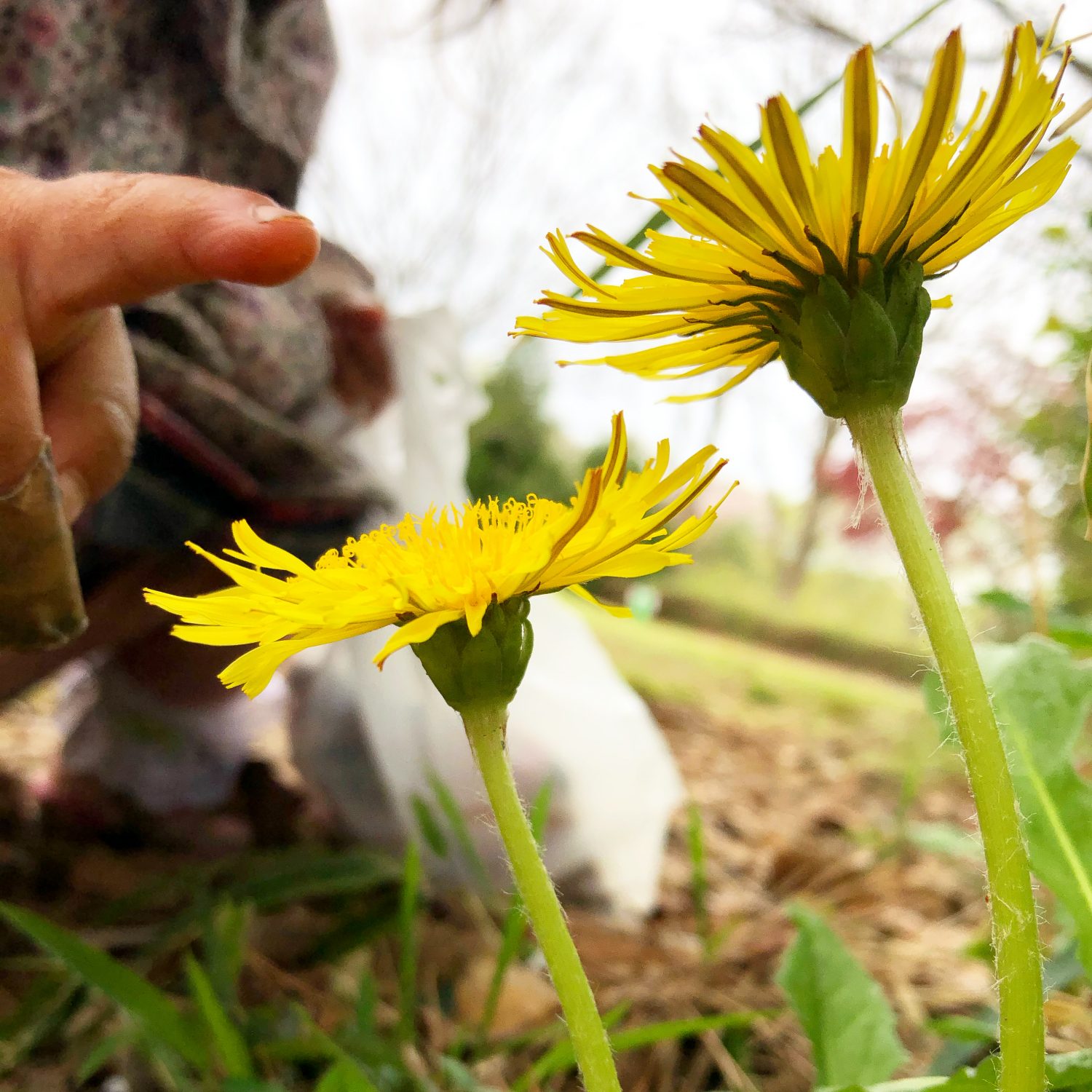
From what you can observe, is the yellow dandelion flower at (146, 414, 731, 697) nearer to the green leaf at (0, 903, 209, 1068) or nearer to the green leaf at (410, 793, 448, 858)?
the green leaf at (0, 903, 209, 1068)

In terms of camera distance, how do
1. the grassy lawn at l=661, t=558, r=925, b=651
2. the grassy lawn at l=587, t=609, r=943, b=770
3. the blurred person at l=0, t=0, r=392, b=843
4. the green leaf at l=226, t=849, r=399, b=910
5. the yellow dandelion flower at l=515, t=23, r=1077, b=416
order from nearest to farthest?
1. the yellow dandelion flower at l=515, t=23, r=1077, b=416
2. the blurred person at l=0, t=0, r=392, b=843
3. the green leaf at l=226, t=849, r=399, b=910
4. the grassy lawn at l=587, t=609, r=943, b=770
5. the grassy lawn at l=661, t=558, r=925, b=651

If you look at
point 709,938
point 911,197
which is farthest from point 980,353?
point 911,197

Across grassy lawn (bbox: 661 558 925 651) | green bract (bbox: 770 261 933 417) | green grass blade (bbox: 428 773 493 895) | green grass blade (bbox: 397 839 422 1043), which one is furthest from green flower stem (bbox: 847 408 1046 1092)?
grassy lawn (bbox: 661 558 925 651)

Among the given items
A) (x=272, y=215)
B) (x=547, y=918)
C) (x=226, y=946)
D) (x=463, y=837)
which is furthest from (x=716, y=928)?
(x=272, y=215)

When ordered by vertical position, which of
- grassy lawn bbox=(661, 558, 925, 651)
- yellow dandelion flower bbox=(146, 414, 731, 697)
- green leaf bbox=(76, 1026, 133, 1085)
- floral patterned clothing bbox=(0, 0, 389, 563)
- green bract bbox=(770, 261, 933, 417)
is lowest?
green leaf bbox=(76, 1026, 133, 1085)

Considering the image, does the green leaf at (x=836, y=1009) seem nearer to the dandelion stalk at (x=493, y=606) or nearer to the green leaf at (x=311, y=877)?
the dandelion stalk at (x=493, y=606)

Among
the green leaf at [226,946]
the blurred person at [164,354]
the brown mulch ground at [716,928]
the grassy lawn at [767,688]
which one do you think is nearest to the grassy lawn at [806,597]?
the grassy lawn at [767,688]

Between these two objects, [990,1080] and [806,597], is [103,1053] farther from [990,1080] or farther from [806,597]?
[806,597]
